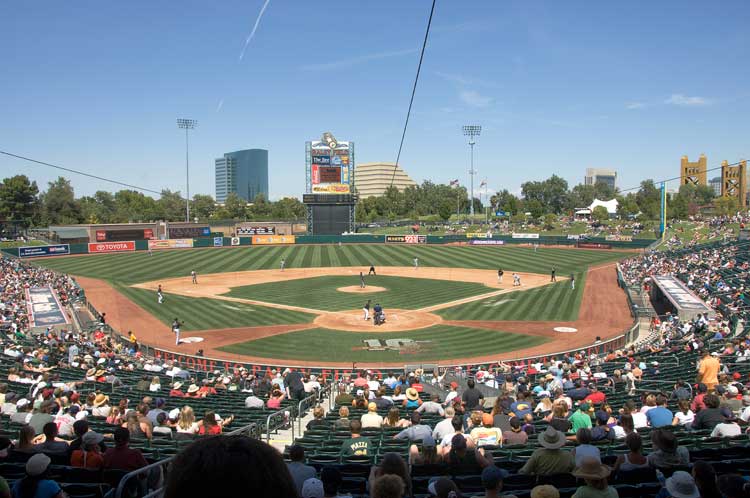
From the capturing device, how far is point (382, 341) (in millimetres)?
29484

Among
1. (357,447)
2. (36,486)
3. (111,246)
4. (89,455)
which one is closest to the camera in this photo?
(36,486)

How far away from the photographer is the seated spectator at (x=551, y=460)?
20.7 feet

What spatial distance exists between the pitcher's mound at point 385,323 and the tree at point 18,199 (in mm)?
86357

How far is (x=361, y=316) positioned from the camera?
3556cm

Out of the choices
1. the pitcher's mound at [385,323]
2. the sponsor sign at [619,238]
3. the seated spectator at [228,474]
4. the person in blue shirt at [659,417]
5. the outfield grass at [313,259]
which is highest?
the seated spectator at [228,474]

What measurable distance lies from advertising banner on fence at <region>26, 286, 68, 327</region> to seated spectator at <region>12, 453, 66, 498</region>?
27.4 m

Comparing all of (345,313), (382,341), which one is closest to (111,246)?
(345,313)

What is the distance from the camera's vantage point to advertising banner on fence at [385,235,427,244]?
90.4m

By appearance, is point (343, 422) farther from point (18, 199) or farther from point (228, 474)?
point (18, 199)

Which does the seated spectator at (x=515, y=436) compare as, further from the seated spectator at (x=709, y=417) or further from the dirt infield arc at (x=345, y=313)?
the dirt infield arc at (x=345, y=313)

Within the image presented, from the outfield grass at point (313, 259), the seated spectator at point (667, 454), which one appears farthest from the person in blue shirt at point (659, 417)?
the outfield grass at point (313, 259)

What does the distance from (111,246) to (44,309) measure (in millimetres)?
53063

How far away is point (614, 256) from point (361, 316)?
4684cm

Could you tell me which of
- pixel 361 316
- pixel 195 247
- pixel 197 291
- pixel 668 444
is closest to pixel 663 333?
pixel 361 316
